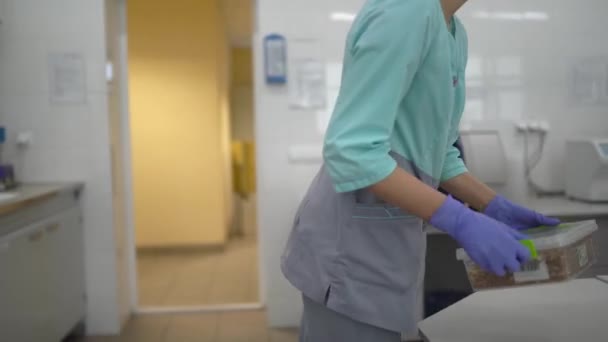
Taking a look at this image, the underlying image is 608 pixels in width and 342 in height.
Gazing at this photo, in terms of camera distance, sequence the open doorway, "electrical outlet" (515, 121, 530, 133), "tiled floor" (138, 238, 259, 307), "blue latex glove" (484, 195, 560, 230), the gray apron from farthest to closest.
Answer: the open doorway → "tiled floor" (138, 238, 259, 307) → "electrical outlet" (515, 121, 530, 133) → "blue latex glove" (484, 195, 560, 230) → the gray apron

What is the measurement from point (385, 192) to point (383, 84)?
166 millimetres

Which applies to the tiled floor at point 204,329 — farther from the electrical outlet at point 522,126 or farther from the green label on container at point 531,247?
the green label on container at point 531,247

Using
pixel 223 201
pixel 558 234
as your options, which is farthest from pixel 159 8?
pixel 558 234

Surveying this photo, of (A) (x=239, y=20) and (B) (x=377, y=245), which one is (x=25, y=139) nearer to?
(B) (x=377, y=245)

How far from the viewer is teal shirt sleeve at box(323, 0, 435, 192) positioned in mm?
730

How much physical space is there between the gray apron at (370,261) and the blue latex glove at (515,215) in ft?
0.98

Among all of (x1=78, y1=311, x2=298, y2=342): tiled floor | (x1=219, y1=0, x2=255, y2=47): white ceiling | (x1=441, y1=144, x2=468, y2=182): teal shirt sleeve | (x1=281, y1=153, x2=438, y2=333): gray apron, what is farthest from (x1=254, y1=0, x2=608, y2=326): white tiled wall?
(x1=281, y1=153, x2=438, y2=333): gray apron

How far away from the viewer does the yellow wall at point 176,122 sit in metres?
4.31

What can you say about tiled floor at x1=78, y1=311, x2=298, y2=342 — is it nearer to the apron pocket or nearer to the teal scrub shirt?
the apron pocket

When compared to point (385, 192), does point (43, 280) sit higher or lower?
lower

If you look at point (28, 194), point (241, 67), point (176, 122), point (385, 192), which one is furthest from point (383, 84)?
point (241, 67)

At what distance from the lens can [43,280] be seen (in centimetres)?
214

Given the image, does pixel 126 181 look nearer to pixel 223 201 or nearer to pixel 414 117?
pixel 223 201

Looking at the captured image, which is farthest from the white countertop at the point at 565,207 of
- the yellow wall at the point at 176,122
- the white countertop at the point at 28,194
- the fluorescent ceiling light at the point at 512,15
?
the yellow wall at the point at 176,122
